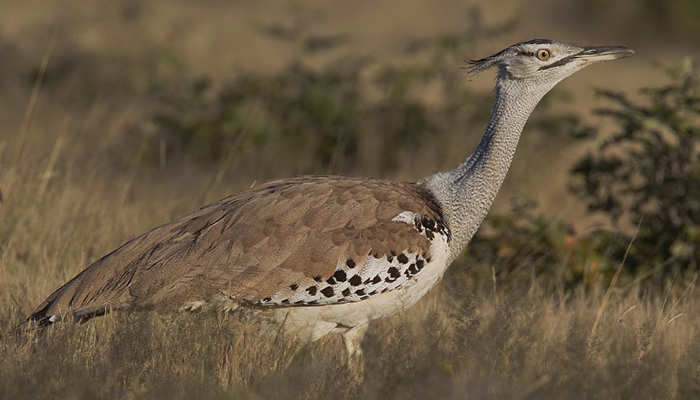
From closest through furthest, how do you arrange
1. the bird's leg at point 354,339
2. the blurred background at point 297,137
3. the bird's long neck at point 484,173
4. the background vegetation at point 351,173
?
the background vegetation at point 351,173
the bird's leg at point 354,339
the bird's long neck at point 484,173
the blurred background at point 297,137

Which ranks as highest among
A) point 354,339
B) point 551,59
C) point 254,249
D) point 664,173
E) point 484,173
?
point 551,59

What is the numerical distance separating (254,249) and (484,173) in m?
1.12

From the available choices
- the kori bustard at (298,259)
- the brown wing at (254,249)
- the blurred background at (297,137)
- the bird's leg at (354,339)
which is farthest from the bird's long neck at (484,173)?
the blurred background at (297,137)

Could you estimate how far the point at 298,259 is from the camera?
146 inches

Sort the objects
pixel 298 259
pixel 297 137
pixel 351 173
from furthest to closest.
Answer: pixel 297 137
pixel 351 173
pixel 298 259

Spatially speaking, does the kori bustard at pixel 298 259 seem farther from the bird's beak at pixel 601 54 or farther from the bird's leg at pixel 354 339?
the bird's beak at pixel 601 54

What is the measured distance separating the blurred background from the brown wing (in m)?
0.66

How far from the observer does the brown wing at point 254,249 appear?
3633mm

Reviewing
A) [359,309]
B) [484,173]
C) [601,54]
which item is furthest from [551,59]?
[359,309]

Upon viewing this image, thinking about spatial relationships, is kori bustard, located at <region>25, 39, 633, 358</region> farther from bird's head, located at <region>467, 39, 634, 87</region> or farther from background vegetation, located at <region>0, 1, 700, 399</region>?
bird's head, located at <region>467, 39, 634, 87</region>

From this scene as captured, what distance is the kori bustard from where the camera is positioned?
12.0ft

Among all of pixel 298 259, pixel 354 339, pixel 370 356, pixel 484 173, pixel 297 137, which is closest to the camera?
pixel 370 356

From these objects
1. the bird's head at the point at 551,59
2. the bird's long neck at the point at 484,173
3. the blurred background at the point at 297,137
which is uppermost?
the bird's head at the point at 551,59

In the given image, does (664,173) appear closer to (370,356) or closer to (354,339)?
(354,339)
